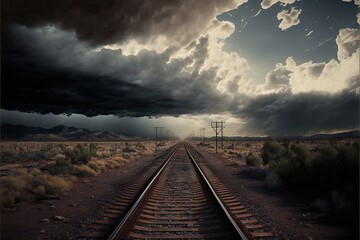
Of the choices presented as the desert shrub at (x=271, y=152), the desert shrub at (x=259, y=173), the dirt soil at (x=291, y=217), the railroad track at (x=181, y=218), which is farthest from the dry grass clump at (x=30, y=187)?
the desert shrub at (x=271, y=152)

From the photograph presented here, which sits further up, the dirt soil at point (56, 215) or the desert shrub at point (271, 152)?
the desert shrub at point (271, 152)

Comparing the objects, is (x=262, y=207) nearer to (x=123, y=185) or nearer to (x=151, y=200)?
(x=151, y=200)

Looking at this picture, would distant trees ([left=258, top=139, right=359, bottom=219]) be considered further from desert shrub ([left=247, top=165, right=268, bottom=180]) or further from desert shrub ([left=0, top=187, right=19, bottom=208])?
desert shrub ([left=0, top=187, right=19, bottom=208])

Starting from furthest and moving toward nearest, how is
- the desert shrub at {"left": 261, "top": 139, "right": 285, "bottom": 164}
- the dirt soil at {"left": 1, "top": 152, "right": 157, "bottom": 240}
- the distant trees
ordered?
the desert shrub at {"left": 261, "top": 139, "right": 285, "bottom": 164}
the distant trees
the dirt soil at {"left": 1, "top": 152, "right": 157, "bottom": 240}

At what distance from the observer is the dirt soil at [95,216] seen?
21.0ft

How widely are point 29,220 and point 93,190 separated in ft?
14.2

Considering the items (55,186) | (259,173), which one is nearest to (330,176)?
(259,173)

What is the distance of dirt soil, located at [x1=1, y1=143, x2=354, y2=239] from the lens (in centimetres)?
640

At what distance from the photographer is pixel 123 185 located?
12.7 metres

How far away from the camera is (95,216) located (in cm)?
762

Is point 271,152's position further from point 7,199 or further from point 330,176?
point 7,199

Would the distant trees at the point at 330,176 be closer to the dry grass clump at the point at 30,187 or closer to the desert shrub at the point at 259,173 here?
the desert shrub at the point at 259,173

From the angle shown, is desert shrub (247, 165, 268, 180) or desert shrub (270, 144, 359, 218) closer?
desert shrub (270, 144, 359, 218)

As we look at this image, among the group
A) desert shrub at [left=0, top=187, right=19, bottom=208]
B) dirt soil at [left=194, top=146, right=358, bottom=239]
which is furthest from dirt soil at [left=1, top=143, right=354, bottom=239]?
desert shrub at [left=0, top=187, right=19, bottom=208]
